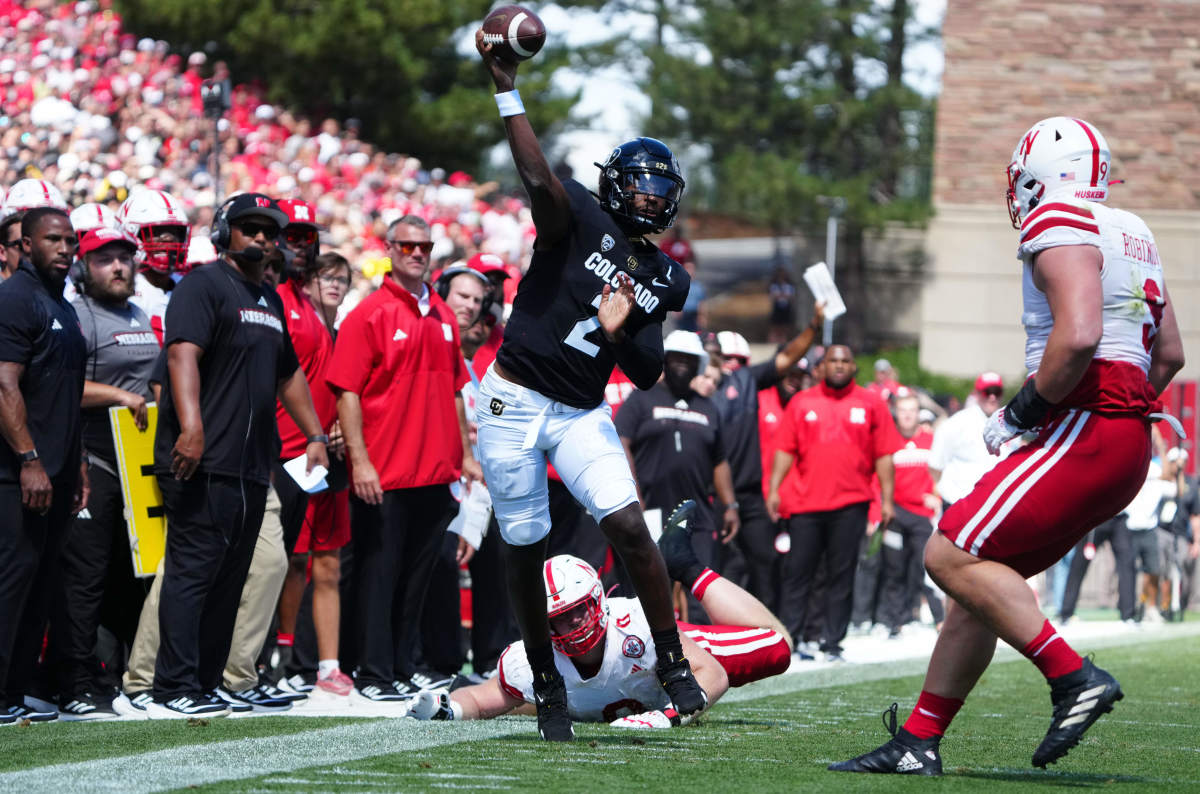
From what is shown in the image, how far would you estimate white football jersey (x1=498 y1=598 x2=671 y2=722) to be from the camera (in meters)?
A: 6.27

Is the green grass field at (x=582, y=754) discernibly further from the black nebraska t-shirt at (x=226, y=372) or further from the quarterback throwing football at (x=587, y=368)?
the black nebraska t-shirt at (x=226, y=372)

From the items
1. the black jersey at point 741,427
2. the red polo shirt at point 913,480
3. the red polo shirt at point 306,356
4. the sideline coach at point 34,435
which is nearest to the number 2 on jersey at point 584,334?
the sideline coach at point 34,435

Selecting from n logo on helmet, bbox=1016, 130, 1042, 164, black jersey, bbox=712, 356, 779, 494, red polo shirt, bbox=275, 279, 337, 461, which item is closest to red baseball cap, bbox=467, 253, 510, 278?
red polo shirt, bbox=275, 279, 337, 461

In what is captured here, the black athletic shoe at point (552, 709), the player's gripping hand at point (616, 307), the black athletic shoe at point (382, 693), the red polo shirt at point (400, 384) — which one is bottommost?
the black athletic shoe at point (382, 693)

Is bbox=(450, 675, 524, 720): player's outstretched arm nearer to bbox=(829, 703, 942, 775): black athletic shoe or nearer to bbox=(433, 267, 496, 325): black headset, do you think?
bbox=(829, 703, 942, 775): black athletic shoe

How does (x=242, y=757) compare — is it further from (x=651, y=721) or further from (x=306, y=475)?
(x=306, y=475)

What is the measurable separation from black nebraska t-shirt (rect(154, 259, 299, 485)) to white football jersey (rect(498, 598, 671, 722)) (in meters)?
1.45

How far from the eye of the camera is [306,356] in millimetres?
8344

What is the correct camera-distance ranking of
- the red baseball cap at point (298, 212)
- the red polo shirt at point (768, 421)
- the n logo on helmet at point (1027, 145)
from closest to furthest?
the n logo on helmet at point (1027, 145)
the red baseball cap at point (298, 212)
the red polo shirt at point (768, 421)

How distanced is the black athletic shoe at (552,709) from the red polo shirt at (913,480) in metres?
9.15

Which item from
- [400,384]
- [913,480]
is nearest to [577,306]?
[400,384]

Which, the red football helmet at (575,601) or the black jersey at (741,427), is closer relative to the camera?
the red football helmet at (575,601)

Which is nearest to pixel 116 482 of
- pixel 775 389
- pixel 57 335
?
pixel 57 335

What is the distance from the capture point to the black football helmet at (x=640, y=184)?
5.62m
